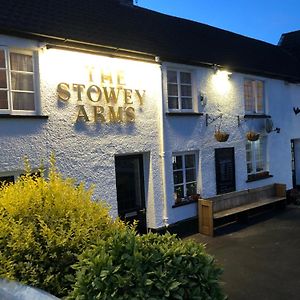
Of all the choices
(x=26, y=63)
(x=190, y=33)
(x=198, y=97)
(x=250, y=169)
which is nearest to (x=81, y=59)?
(x=26, y=63)

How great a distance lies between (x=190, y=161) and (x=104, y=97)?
3.56m

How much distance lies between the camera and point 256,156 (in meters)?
13.7

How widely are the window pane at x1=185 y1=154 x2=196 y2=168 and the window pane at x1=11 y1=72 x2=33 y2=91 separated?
4.93 meters

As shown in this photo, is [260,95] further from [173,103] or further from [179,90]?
[173,103]

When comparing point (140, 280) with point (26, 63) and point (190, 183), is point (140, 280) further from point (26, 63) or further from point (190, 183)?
point (190, 183)

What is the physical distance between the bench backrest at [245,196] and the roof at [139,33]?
3.83 metres

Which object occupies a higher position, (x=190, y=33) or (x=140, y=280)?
(x=190, y=33)

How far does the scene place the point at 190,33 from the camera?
1271cm

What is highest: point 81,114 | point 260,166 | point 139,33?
point 139,33

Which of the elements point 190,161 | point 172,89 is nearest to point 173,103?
point 172,89

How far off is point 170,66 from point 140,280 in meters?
7.82

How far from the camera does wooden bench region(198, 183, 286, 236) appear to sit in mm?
10453

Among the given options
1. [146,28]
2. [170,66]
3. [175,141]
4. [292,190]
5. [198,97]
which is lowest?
[292,190]

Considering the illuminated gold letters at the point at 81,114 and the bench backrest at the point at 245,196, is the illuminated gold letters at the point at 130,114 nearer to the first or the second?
the illuminated gold letters at the point at 81,114
